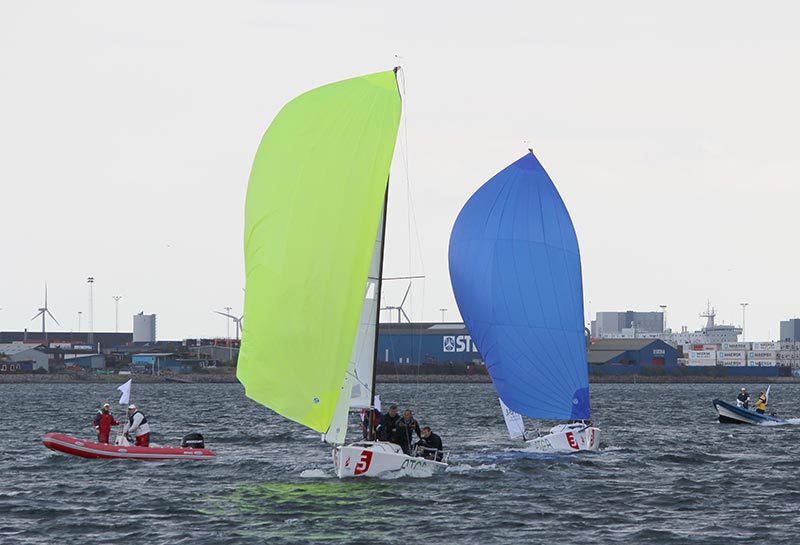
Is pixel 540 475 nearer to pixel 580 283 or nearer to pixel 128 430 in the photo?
pixel 580 283

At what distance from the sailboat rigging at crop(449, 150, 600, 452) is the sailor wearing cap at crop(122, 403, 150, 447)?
Answer: 32.1 feet

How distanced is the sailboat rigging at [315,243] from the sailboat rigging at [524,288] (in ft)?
30.6

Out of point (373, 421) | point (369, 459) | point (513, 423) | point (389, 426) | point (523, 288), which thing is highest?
point (523, 288)

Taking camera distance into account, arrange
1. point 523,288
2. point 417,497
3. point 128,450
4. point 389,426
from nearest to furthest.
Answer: point 417,497 < point 389,426 < point 128,450 < point 523,288

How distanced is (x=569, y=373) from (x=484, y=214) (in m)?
5.44

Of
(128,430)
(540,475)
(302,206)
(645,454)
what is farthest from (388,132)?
(645,454)

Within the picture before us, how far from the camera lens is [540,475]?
3453cm

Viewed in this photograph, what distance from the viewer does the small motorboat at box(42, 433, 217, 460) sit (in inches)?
1446

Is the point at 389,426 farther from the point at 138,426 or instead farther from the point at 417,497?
the point at 138,426

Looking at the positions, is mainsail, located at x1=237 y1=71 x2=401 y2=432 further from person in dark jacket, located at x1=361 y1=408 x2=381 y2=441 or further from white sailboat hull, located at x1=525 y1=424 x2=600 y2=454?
white sailboat hull, located at x1=525 y1=424 x2=600 y2=454

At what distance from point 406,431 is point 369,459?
1.40 m

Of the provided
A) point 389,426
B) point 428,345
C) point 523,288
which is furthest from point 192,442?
point 428,345

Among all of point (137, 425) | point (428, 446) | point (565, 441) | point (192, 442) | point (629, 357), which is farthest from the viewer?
point (629, 357)

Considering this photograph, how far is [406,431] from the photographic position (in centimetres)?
3086
